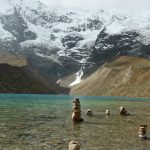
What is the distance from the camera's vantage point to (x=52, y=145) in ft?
114

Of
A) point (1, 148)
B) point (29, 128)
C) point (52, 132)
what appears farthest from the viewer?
point (29, 128)

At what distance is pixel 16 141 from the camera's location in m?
36.0

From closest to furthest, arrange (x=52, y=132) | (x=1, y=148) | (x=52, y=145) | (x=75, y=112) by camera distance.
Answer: (x=1, y=148)
(x=52, y=145)
(x=52, y=132)
(x=75, y=112)

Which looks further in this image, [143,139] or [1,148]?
[143,139]

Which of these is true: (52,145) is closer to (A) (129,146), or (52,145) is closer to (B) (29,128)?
(A) (129,146)

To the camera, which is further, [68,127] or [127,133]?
[68,127]

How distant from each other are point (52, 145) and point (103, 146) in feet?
13.5

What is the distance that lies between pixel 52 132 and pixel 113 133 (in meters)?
6.08

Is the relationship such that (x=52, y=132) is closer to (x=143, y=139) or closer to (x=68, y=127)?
(x=68, y=127)

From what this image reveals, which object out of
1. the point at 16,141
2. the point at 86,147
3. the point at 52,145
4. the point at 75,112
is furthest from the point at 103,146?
the point at 75,112

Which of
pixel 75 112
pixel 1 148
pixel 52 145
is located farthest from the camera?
pixel 75 112

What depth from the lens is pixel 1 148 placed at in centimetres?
3244

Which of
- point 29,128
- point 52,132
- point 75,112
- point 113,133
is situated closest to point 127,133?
point 113,133

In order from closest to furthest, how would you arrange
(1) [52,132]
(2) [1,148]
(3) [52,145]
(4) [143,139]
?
(2) [1,148] < (3) [52,145] < (4) [143,139] < (1) [52,132]
